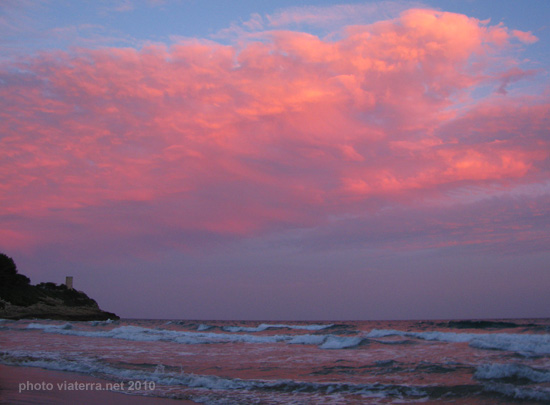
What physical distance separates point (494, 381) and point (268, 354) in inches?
365

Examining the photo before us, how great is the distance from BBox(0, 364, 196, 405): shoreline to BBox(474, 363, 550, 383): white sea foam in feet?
23.6

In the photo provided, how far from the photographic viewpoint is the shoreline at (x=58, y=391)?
862 centimetres

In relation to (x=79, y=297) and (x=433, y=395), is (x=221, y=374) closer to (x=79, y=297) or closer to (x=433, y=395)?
(x=433, y=395)

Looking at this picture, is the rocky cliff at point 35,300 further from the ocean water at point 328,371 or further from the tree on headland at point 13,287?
the ocean water at point 328,371

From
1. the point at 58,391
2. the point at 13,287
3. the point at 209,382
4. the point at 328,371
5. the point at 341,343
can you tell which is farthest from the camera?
the point at 13,287

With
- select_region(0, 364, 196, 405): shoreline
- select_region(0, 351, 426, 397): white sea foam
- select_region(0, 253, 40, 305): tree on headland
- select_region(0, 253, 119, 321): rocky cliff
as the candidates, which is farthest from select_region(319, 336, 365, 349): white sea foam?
select_region(0, 253, 40, 305): tree on headland

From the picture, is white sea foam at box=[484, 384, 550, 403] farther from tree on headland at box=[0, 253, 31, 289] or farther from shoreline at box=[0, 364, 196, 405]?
tree on headland at box=[0, 253, 31, 289]

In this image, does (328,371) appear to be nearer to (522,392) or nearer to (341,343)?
(522,392)

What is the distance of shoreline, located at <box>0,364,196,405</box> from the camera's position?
8.62m

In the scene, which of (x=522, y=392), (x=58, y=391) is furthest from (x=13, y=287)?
(x=522, y=392)

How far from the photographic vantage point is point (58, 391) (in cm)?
968

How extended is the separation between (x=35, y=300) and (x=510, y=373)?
2430 inches

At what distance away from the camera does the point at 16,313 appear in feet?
157

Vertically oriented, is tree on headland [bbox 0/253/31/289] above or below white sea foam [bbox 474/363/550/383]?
above
